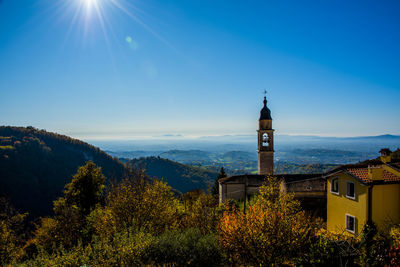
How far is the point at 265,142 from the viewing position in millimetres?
29750

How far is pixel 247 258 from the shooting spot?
9547 mm

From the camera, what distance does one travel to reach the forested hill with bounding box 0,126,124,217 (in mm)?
67375

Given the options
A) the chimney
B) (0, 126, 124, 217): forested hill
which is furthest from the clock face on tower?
(0, 126, 124, 217): forested hill

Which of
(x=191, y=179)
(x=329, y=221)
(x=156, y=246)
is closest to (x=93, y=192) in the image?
(x=156, y=246)

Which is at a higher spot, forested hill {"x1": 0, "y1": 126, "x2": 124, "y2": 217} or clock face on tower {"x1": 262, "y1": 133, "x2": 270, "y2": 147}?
clock face on tower {"x1": 262, "y1": 133, "x2": 270, "y2": 147}

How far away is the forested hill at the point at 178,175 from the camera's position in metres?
129

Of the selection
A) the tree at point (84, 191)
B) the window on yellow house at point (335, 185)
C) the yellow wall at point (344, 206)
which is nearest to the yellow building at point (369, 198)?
the yellow wall at point (344, 206)

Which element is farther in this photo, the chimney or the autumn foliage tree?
the chimney

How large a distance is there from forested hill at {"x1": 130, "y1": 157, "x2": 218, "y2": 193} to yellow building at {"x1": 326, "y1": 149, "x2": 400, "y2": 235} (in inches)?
4439

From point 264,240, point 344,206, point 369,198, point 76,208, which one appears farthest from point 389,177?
point 76,208

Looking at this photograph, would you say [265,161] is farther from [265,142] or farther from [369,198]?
[369,198]

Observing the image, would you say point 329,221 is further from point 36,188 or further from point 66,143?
point 66,143

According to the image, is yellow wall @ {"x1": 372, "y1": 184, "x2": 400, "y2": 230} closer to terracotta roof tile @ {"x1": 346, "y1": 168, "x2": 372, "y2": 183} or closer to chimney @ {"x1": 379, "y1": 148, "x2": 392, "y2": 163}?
terracotta roof tile @ {"x1": 346, "y1": 168, "x2": 372, "y2": 183}

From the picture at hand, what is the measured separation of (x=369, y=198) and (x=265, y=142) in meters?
17.1
